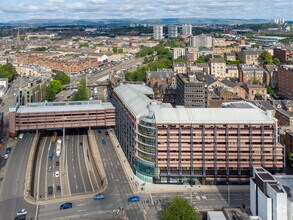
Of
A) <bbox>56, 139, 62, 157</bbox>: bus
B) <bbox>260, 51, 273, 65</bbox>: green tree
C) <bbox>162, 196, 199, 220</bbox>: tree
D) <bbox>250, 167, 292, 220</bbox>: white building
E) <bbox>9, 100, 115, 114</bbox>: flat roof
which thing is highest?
<bbox>260, 51, 273, 65</bbox>: green tree

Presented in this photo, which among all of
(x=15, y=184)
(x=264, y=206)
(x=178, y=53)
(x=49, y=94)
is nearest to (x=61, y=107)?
(x=15, y=184)

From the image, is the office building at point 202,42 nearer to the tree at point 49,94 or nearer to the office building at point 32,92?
the office building at point 32,92

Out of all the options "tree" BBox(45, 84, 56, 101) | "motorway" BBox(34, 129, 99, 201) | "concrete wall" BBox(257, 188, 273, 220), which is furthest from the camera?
"tree" BBox(45, 84, 56, 101)

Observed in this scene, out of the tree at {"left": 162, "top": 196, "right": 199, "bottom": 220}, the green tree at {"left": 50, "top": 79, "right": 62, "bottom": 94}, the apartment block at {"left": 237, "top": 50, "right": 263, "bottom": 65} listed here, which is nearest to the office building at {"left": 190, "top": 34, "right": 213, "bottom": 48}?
the apartment block at {"left": 237, "top": 50, "right": 263, "bottom": 65}

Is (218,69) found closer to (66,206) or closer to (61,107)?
(61,107)

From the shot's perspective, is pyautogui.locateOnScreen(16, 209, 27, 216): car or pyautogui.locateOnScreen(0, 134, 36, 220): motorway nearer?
pyautogui.locateOnScreen(16, 209, 27, 216): car

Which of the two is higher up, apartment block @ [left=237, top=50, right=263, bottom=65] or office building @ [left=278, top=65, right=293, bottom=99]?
apartment block @ [left=237, top=50, right=263, bottom=65]

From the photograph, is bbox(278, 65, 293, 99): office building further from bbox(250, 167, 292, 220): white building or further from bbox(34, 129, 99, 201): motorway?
bbox(250, 167, 292, 220): white building
